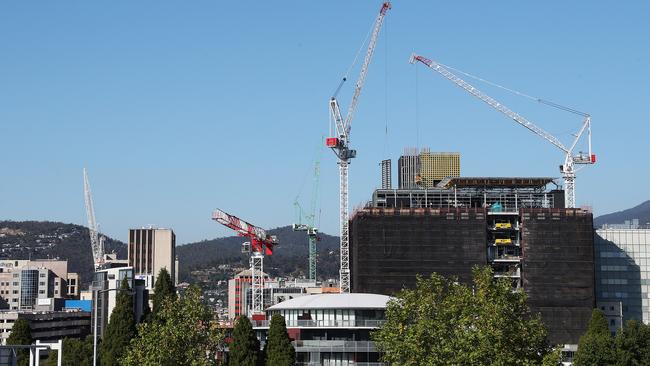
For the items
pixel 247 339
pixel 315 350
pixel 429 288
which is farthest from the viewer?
pixel 315 350

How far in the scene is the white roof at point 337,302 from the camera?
16950 cm

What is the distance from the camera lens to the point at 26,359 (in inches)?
5807

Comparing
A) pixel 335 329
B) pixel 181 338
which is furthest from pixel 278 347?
pixel 335 329

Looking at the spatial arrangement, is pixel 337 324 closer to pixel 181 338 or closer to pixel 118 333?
pixel 118 333

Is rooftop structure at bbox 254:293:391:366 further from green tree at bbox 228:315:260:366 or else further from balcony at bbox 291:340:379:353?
green tree at bbox 228:315:260:366

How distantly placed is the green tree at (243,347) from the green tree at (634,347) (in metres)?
51.5

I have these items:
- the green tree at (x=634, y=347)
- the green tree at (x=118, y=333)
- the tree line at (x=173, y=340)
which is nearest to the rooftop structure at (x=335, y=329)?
the tree line at (x=173, y=340)

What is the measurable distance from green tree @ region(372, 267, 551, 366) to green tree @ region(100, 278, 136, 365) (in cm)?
4221

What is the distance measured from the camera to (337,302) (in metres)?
173

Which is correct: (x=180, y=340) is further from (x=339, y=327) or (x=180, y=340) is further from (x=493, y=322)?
(x=339, y=327)

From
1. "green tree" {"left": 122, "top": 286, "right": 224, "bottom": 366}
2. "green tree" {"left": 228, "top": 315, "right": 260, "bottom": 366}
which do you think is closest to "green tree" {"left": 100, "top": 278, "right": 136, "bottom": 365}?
"green tree" {"left": 228, "top": 315, "right": 260, "bottom": 366}

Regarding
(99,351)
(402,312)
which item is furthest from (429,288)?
(99,351)

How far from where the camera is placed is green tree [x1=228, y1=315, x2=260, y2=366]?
142500 mm

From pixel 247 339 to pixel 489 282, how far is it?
38.1 m
